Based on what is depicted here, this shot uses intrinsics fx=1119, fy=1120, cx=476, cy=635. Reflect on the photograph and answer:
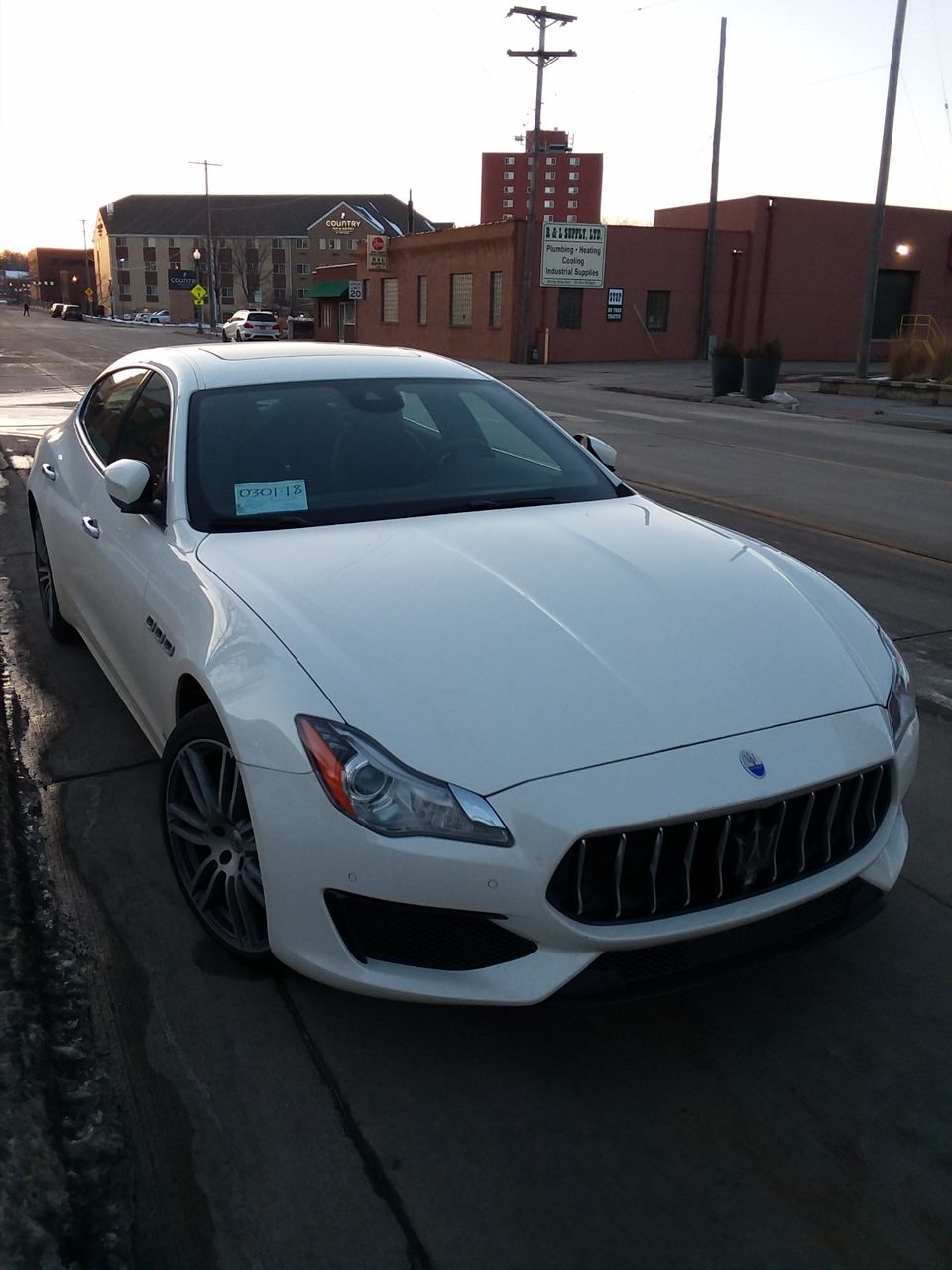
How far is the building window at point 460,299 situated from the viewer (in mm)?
40003

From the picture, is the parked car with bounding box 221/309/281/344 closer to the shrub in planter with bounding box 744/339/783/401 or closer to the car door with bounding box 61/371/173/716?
the shrub in planter with bounding box 744/339/783/401

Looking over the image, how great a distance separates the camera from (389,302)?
46.3 metres

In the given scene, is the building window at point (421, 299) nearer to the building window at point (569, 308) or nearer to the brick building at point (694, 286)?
the brick building at point (694, 286)

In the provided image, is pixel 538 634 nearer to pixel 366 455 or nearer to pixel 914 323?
pixel 366 455

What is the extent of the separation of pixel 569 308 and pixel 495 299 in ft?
8.54

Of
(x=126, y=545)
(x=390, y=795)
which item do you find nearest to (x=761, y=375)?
(x=126, y=545)

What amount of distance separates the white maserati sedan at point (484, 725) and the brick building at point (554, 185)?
285ft

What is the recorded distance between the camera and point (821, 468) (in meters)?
12.9

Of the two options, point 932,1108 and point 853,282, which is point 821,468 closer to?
point 932,1108

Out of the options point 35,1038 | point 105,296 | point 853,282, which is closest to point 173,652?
point 35,1038

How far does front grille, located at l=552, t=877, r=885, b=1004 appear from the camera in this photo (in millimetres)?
2391

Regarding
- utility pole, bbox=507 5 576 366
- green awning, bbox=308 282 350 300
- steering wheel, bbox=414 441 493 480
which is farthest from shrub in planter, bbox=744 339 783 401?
green awning, bbox=308 282 350 300

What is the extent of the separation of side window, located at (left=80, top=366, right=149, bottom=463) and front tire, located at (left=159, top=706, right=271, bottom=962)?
1.95 meters

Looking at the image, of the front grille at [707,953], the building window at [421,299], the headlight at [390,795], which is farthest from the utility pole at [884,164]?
the headlight at [390,795]
